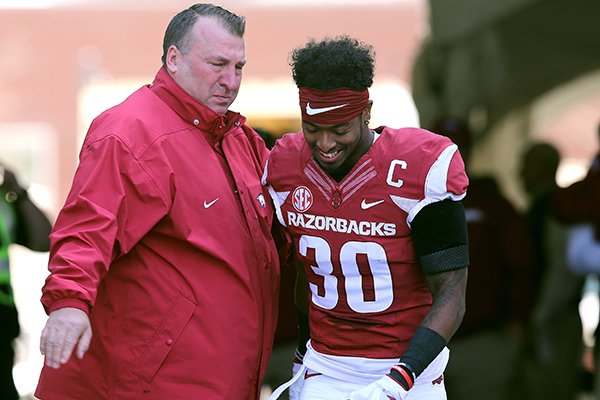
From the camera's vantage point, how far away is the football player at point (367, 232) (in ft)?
11.0

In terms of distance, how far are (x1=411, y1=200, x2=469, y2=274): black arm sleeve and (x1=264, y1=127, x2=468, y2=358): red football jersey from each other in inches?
1.1

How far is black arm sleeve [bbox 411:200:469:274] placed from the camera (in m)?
3.34

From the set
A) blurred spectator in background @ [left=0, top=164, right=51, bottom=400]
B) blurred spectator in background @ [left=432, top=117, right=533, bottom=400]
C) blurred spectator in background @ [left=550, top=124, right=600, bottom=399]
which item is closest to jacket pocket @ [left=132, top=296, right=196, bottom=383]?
blurred spectator in background @ [left=0, top=164, right=51, bottom=400]

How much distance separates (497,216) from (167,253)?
3.07 m

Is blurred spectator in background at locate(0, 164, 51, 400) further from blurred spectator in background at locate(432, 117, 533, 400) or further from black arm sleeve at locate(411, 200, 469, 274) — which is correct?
black arm sleeve at locate(411, 200, 469, 274)

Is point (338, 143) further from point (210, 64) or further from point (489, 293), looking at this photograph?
point (489, 293)

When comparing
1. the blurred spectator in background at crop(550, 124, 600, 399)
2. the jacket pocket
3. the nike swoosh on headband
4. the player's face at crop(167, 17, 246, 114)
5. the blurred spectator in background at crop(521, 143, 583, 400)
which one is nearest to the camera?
the nike swoosh on headband

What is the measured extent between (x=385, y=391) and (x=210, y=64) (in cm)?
118

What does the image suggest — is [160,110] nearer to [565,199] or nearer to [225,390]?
[225,390]

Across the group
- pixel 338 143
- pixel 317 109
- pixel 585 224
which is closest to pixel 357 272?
pixel 338 143

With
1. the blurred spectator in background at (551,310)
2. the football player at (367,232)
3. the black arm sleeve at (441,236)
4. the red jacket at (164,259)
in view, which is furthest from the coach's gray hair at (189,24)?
the blurred spectator in background at (551,310)

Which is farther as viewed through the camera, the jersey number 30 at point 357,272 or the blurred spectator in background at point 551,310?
the blurred spectator in background at point 551,310

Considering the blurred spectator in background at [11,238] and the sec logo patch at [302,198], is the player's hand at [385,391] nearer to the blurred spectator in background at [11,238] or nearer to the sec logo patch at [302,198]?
the sec logo patch at [302,198]

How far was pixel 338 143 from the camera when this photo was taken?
11.1 ft
